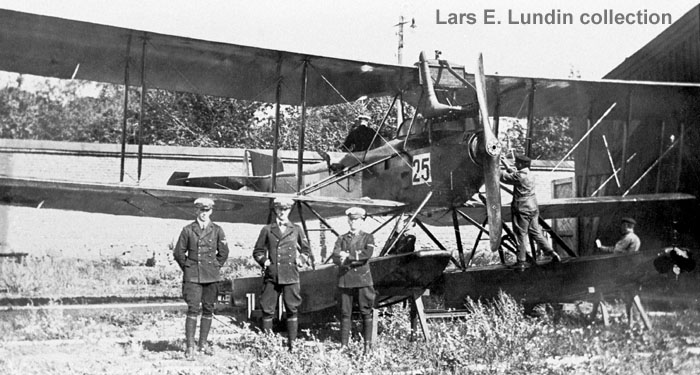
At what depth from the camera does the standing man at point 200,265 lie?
7.05 metres

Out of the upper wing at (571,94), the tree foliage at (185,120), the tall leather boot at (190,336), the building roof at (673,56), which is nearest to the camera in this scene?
the tall leather boot at (190,336)

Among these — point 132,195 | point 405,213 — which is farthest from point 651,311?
point 132,195

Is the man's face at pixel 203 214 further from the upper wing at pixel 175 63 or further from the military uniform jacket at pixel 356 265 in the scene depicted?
the upper wing at pixel 175 63

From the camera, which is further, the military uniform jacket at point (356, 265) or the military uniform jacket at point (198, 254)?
the military uniform jacket at point (356, 265)

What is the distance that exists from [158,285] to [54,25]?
8879 mm

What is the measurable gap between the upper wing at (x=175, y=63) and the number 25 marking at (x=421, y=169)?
125 centimetres

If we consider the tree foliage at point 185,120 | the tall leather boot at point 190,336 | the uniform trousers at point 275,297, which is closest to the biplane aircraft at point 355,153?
the uniform trousers at point 275,297

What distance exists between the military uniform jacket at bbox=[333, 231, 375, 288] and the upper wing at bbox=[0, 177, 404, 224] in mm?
1727

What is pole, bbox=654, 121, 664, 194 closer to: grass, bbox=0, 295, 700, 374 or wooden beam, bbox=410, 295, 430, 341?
grass, bbox=0, 295, 700, 374

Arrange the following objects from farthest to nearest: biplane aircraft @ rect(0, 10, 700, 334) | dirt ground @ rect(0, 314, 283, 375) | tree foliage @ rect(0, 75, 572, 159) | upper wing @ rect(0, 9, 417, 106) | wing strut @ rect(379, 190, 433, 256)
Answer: tree foliage @ rect(0, 75, 572, 159)
wing strut @ rect(379, 190, 433, 256)
upper wing @ rect(0, 9, 417, 106)
biplane aircraft @ rect(0, 10, 700, 334)
dirt ground @ rect(0, 314, 283, 375)

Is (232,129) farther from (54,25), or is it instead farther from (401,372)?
(401,372)

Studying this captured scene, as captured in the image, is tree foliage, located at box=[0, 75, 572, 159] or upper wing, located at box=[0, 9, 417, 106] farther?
tree foliage, located at box=[0, 75, 572, 159]

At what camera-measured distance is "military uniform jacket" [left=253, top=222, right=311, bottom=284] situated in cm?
712

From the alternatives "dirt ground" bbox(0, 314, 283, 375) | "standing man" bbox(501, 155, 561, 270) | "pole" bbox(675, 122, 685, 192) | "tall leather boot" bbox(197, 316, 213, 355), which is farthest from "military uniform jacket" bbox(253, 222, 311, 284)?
"pole" bbox(675, 122, 685, 192)
